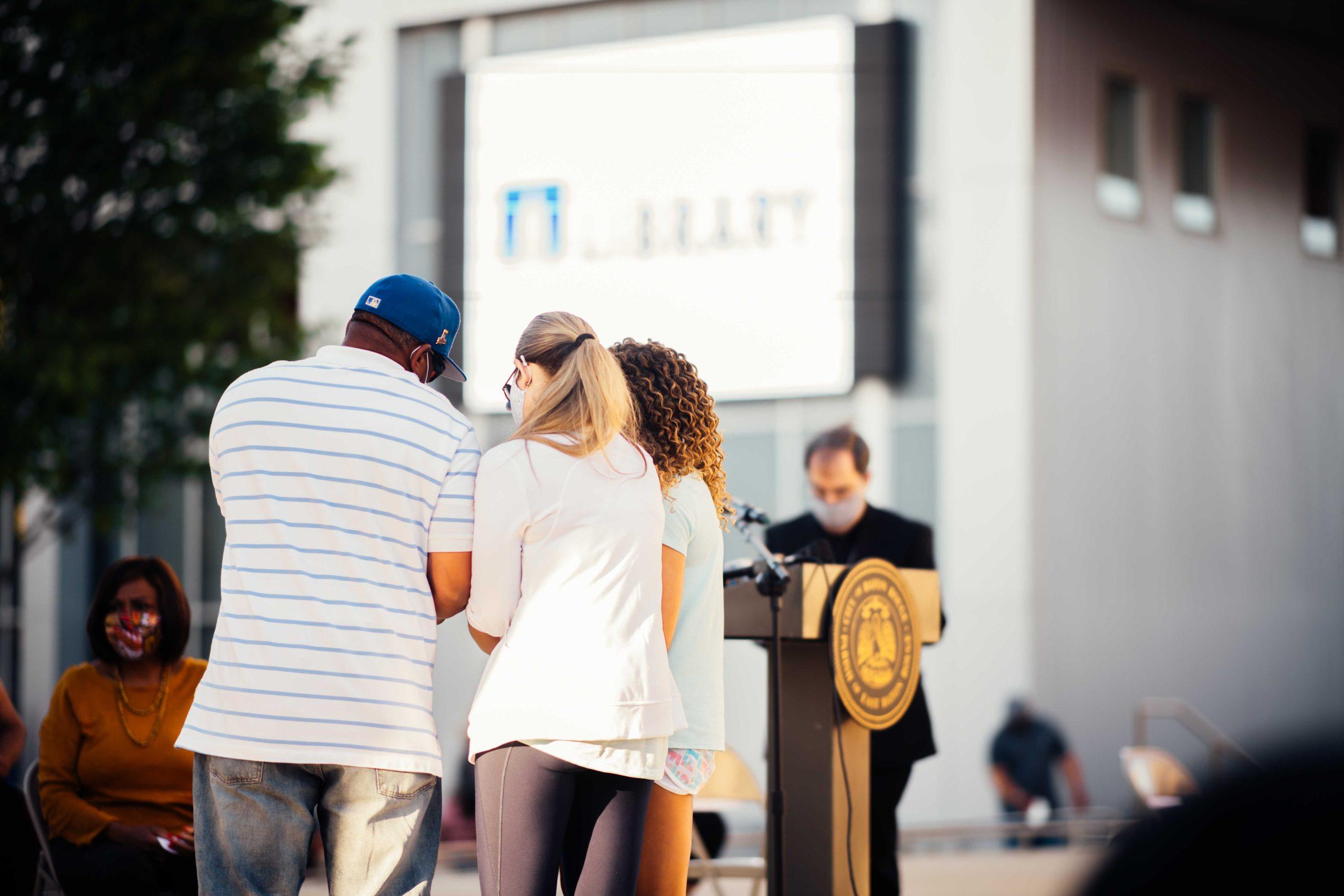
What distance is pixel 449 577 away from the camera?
2.63 metres

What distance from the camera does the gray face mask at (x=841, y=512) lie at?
15.3 feet

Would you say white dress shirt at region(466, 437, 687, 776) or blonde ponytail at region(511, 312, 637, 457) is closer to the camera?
white dress shirt at region(466, 437, 687, 776)

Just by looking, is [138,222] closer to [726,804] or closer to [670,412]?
[726,804]

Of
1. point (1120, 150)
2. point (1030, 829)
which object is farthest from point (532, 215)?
point (1030, 829)

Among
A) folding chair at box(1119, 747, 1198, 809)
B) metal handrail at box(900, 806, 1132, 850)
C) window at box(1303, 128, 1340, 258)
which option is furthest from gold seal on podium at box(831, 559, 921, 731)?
window at box(1303, 128, 1340, 258)

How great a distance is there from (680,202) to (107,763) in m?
10.5

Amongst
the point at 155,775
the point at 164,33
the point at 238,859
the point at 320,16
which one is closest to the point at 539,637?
the point at 238,859

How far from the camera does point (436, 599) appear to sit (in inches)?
105

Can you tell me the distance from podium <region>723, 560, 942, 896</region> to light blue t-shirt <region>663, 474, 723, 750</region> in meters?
0.77

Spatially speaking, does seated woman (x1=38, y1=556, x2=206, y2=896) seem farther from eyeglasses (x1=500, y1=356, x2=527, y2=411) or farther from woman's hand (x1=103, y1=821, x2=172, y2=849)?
eyeglasses (x1=500, y1=356, x2=527, y2=411)

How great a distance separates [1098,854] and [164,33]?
10474 mm

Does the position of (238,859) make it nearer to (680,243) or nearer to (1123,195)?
(680,243)

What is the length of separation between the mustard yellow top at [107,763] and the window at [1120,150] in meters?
11.3

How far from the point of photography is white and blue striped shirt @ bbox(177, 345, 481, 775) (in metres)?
2.49
